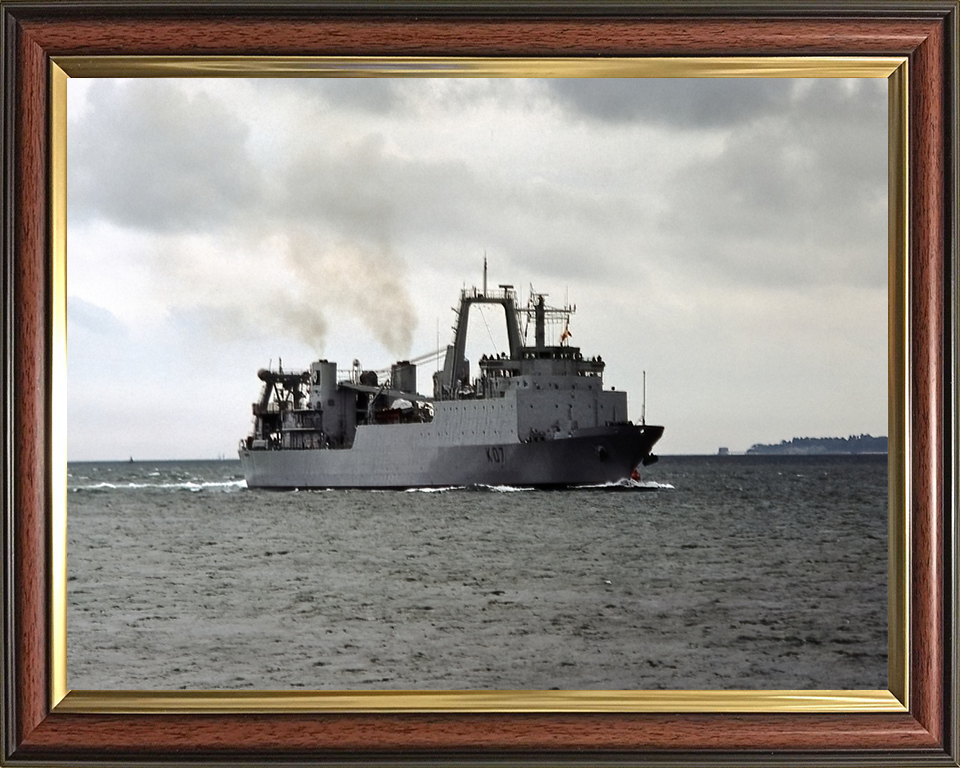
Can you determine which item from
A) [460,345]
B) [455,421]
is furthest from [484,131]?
[455,421]

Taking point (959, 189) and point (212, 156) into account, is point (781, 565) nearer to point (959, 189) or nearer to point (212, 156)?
point (959, 189)

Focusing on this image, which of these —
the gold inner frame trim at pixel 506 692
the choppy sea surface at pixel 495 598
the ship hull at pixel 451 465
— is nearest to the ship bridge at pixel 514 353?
the ship hull at pixel 451 465

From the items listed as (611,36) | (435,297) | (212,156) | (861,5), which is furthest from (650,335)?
(212,156)

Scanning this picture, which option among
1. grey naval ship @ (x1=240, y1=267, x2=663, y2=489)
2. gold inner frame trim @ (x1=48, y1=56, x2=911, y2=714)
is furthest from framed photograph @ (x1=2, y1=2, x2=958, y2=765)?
grey naval ship @ (x1=240, y1=267, x2=663, y2=489)

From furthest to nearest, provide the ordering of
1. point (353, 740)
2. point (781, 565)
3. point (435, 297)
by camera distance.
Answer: point (435, 297)
point (781, 565)
point (353, 740)

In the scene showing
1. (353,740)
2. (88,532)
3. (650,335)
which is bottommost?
(353,740)
